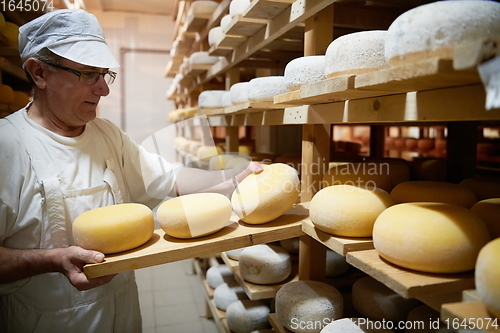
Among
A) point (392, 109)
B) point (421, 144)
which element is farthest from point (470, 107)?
point (421, 144)

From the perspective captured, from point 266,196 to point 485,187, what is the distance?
0.73 m

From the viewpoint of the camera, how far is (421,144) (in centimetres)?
399

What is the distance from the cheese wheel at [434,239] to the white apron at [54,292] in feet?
3.42

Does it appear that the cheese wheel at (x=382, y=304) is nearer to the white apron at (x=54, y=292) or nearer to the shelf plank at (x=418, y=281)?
the shelf plank at (x=418, y=281)

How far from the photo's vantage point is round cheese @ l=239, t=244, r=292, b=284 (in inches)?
66.2

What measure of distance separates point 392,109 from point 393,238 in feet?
1.03

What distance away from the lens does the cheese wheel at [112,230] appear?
3.37 ft

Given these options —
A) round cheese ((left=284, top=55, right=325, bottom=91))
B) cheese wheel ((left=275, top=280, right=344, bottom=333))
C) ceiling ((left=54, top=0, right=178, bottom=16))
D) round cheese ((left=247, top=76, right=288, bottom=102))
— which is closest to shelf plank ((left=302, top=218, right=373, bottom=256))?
cheese wheel ((left=275, top=280, right=344, bottom=333))

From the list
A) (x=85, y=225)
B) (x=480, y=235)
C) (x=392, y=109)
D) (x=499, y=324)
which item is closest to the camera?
(x=499, y=324)

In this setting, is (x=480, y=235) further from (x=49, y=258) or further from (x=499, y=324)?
(x=49, y=258)

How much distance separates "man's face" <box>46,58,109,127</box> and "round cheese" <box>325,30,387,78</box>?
888mm

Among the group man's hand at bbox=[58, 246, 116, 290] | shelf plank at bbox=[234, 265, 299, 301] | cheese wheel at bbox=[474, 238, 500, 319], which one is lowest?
shelf plank at bbox=[234, 265, 299, 301]

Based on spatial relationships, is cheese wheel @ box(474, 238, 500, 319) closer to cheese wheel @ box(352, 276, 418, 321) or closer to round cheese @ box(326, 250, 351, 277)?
cheese wheel @ box(352, 276, 418, 321)

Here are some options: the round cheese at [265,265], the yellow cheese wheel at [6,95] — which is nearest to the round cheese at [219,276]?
the round cheese at [265,265]
